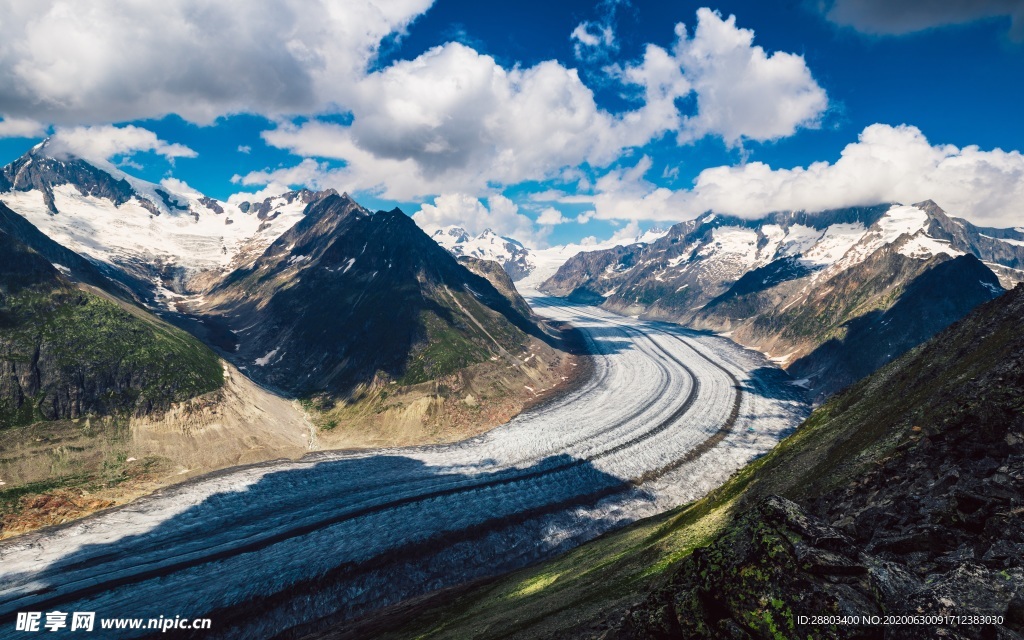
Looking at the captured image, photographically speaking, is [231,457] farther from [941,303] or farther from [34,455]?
[941,303]

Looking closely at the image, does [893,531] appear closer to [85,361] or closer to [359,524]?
[359,524]

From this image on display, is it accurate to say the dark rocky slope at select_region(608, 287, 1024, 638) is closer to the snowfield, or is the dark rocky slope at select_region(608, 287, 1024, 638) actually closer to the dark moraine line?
the dark moraine line

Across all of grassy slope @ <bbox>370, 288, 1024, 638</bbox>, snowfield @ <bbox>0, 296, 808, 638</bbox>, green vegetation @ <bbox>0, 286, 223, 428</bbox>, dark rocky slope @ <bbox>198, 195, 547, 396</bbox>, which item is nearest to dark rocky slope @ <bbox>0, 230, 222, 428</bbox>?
green vegetation @ <bbox>0, 286, 223, 428</bbox>

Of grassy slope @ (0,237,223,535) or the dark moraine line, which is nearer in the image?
the dark moraine line

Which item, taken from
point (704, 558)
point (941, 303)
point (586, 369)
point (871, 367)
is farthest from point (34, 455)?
point (941, 303)

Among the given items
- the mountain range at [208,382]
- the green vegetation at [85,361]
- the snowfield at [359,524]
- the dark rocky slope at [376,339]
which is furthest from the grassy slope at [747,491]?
the dark rocky slope at [376,339]

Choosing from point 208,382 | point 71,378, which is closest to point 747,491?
point 208,382
